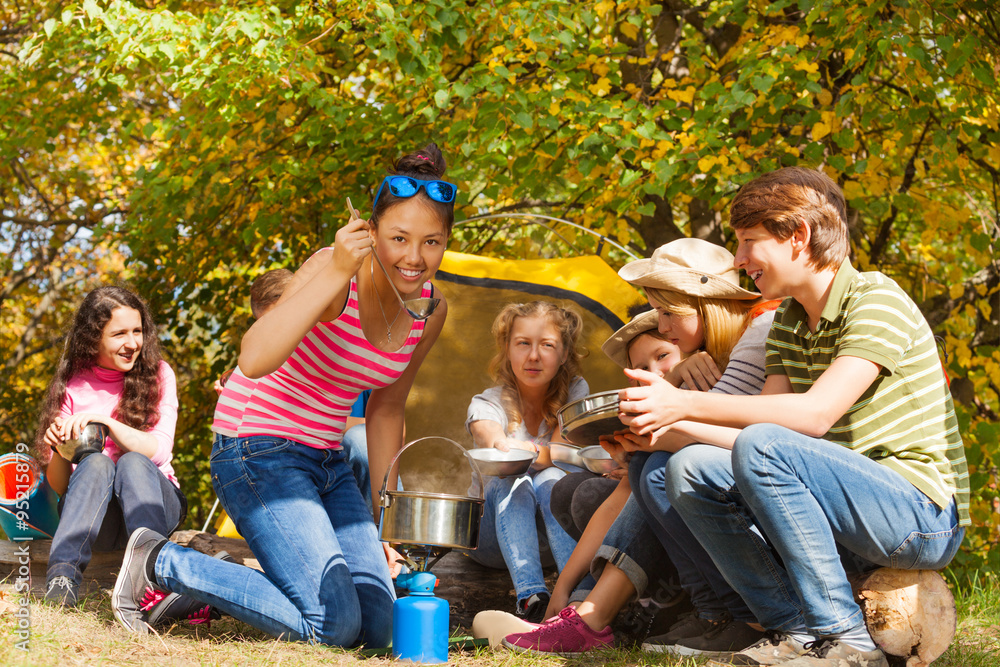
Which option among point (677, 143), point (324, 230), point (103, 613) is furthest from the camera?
point (324, 230)

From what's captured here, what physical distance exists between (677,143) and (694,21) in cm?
149

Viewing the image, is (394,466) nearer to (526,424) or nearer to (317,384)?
(317,384)

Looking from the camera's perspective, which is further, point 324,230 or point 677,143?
point 324,230

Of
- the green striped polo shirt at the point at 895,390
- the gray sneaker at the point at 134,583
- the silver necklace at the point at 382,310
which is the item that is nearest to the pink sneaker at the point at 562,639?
the green striped polo shirt at the point at 895,390

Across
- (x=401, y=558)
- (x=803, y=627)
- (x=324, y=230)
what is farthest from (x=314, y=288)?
(x=324, y=230)

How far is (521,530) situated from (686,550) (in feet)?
2.30

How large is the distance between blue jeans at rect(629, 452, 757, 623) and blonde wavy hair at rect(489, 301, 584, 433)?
100 cm

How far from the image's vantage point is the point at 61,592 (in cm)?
256

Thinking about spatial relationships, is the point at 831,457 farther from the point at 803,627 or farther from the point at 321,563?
the point at 321,563

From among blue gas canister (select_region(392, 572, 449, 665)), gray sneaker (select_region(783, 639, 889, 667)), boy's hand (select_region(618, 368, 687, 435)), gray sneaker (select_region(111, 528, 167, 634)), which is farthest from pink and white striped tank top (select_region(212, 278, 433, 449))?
gray sneaker (select_region(783, 639, 889, 667))

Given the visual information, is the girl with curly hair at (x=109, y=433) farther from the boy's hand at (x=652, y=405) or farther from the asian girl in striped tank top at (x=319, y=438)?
the boy's hand at (x=652, y=405)

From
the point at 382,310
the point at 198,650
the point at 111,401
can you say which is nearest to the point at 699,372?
the point at 382,310

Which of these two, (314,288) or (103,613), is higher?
(314,288)

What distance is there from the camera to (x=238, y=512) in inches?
95.0
